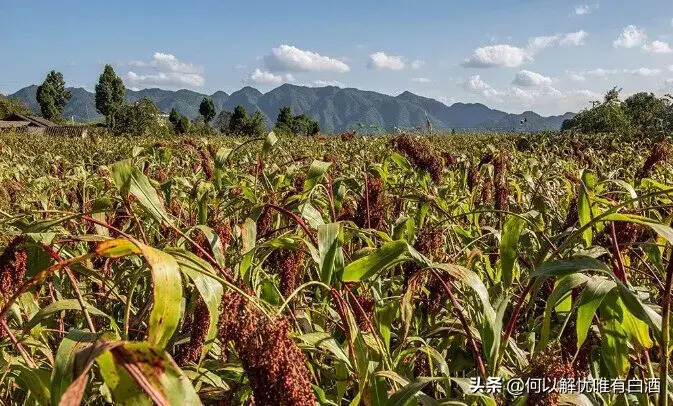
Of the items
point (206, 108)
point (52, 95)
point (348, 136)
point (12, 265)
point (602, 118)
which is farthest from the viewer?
point (52, 95)

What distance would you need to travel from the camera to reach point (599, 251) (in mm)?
1311

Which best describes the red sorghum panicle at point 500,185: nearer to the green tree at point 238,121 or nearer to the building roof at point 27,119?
the green tree at point 238,121

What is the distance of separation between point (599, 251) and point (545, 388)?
19.2 inches

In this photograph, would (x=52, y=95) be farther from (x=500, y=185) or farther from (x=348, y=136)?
(x=500, y=185)

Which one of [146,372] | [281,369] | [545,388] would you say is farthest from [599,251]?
[146,372]

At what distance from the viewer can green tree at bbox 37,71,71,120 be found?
285 ft

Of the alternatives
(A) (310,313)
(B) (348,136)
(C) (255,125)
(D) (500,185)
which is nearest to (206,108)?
(C) (255,125)

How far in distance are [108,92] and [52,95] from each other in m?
15.0

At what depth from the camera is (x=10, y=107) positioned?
256 feet

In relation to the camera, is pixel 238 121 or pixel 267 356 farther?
pixel 238 121

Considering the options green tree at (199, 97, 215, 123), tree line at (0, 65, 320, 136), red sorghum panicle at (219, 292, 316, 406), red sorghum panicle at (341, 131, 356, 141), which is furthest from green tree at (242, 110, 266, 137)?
red sorghum panicle at (219, 292, 316, 406)

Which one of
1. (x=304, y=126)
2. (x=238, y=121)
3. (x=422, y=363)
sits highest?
(x=238, y=121)

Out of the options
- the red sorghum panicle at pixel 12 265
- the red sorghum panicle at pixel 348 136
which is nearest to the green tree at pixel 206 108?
the red sorghum panicle at pixel 348 136

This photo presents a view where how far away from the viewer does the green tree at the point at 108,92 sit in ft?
272
